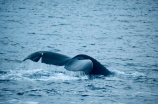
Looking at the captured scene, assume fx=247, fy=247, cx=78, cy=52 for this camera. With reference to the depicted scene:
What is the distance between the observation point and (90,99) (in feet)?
17.8

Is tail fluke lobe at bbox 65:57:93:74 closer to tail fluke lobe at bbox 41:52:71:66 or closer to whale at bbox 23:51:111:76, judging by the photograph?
whale at bbox 23:51:111:76

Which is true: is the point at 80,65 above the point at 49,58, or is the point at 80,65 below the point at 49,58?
below

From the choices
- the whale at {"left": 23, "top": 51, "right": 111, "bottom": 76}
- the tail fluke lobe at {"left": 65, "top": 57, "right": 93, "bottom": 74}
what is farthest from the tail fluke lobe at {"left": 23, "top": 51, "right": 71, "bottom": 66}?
the tail fluke lobe at {"left": 65, "top": 57, "right": 93, "bottom": 74}

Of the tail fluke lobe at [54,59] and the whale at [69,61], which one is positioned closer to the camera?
the whale at [69,61]

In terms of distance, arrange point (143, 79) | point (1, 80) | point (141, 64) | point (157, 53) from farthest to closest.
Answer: point (157, 53), point (141, 64), point (143, 79), point (1, 80)

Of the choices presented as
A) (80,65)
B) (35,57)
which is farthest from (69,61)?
(35,57)

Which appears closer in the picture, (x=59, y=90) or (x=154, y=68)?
(x=59, y=90)

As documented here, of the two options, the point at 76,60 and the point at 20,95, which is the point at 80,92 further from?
the point at 20,95

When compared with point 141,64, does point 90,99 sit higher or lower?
lower

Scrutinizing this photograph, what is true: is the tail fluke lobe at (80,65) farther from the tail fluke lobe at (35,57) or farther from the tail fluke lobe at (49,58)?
the tail fluke lobe at (35,57)

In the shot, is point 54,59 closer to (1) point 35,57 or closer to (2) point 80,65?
(1) point 35,57

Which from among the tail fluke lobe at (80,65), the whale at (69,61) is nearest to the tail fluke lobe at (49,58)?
the whale at (69,61)

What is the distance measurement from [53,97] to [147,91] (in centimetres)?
233

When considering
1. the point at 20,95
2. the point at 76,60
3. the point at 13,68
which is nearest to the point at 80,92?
the point at 76,60
